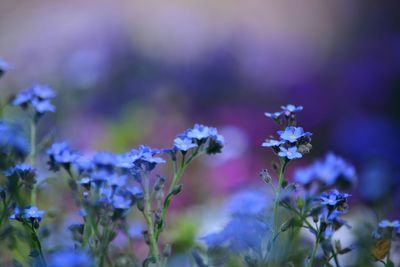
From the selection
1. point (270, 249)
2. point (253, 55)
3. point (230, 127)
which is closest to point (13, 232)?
point (270, 249)

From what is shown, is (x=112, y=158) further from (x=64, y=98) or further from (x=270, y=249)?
(x=64, y=98)

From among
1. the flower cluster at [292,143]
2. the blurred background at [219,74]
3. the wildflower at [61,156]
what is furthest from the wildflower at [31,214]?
the blurred background at [219,74]

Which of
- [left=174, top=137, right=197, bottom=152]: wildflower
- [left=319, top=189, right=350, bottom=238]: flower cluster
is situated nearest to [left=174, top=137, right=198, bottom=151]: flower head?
[left=174, top=137, right=197, bottom=152]: wildflower

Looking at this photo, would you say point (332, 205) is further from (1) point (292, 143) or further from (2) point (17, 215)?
(2) point (17, 215)

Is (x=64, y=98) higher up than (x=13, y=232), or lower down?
higher up

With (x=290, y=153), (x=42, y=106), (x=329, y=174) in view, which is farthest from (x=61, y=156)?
(x=329, y=174)

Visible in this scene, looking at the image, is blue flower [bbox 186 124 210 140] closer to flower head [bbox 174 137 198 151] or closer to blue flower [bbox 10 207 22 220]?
flower head [bbox 174 137 198 151]
